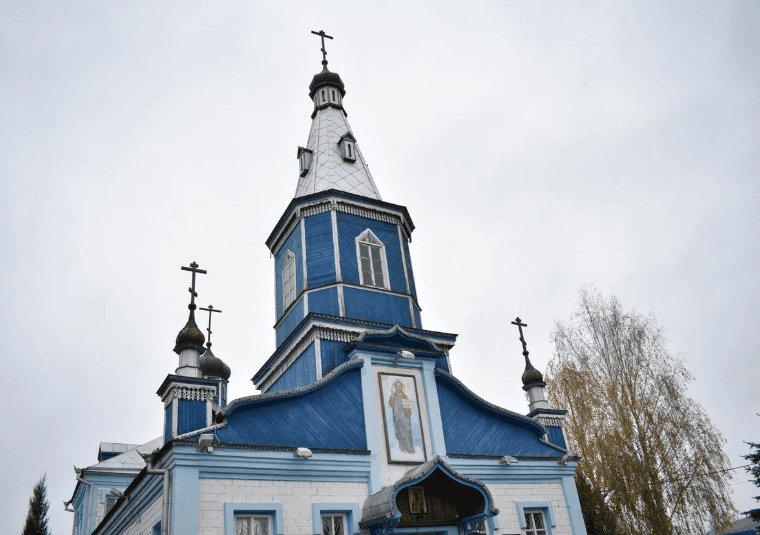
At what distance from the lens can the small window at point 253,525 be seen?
40.2 feet

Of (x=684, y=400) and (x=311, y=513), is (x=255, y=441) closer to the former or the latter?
(x=311, y=513)

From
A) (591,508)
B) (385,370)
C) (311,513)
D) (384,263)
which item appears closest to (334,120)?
(384,263)

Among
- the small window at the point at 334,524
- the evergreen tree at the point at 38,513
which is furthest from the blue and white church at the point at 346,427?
the evergreen tree at the point at 38,513

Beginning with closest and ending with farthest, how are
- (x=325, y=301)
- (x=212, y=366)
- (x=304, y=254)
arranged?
(x=325, y=301) → (x=304, y=254) → (x=212, y=366)

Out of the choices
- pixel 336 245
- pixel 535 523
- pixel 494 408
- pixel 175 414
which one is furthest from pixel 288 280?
pixel 535 523

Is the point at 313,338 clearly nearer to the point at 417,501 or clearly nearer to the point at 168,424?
the point at 168,424

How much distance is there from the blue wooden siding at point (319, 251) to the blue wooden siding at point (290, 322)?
79 cm

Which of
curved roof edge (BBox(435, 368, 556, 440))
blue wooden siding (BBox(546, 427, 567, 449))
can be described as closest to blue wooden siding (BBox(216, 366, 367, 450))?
curved roof edge (BBox(435, 368, 556, 440))

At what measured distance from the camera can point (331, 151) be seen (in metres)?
22.4

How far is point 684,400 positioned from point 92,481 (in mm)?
25024

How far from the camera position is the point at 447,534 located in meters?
14.3

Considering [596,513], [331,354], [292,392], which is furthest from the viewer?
[596,513]

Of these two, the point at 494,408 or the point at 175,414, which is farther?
the point at 494,408

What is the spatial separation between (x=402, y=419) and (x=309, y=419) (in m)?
2.45
